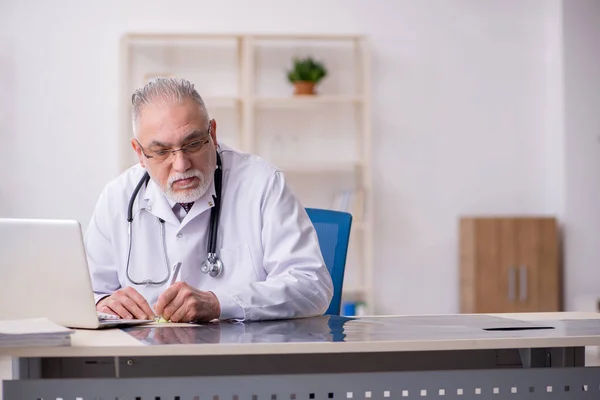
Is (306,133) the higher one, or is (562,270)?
(306,133)

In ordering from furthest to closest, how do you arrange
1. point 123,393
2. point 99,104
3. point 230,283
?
point 99,104
point 230,283
point 123,393

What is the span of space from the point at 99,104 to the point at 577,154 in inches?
124

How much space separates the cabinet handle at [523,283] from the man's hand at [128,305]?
3891 millimetres

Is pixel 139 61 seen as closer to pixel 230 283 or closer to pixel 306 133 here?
pixel 306 133

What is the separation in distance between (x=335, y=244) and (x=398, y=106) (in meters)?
3.27

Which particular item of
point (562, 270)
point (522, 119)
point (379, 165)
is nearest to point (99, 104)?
point (379, 165)

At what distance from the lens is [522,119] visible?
19.1 feet

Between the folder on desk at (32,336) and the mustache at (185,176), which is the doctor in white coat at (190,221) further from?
the folder on desk at (32,336)

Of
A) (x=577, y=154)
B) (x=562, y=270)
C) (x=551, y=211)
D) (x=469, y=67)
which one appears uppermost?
(x=469, y=67)

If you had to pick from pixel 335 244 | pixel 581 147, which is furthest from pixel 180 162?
pixel 581 147

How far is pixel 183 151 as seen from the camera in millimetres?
2328

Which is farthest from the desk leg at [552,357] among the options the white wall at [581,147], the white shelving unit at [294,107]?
the white wall at [581,147]

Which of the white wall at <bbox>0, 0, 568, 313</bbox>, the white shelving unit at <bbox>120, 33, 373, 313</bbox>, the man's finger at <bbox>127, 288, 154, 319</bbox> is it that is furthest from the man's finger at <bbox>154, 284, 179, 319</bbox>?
the white wall at <bbox>0, 0, 568, 313</bbox>

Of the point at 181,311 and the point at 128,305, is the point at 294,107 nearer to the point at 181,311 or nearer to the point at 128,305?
the point at 128,305
